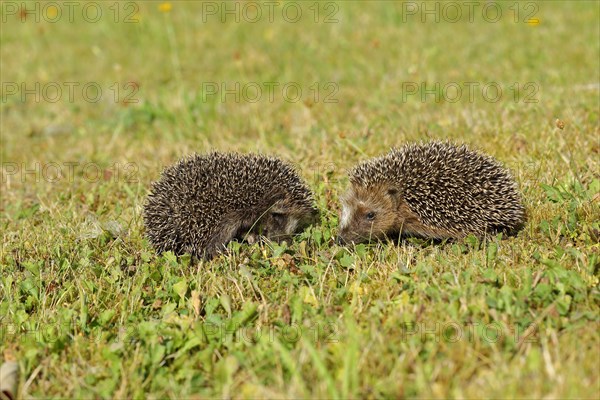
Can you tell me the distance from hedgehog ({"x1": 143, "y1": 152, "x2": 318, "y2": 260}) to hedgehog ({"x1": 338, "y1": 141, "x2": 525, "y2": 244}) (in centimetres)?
60

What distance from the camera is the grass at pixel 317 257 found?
4230mm

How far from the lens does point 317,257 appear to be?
19.2 ft

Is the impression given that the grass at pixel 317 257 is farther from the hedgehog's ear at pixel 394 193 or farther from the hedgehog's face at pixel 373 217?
the hedgehog's ear at pixel 394 193

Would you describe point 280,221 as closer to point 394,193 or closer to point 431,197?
point 394,193

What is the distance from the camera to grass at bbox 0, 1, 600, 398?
4.23m

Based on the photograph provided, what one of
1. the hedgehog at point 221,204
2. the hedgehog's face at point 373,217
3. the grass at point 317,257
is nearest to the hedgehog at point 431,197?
the hedgehog's face at point 373,217

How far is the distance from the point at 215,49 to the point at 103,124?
3.75m

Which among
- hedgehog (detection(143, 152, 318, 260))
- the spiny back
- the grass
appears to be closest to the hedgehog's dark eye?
hedgehog (detection(143, 152, 318, 260))

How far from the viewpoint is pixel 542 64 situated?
1124cm

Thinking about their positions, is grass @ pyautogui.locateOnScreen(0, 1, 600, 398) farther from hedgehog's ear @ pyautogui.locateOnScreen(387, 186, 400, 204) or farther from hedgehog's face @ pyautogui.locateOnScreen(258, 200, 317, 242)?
hedgehog's ear @ pyautogui.locateOnScreen(387, 186, 400, 204)

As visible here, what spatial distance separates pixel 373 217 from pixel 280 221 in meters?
0.91

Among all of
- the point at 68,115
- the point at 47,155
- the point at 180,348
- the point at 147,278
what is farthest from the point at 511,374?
the point at 68,115

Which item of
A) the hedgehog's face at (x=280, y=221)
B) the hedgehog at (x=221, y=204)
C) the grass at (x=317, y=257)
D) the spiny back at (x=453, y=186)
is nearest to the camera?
the grass at (x=317, y=257)

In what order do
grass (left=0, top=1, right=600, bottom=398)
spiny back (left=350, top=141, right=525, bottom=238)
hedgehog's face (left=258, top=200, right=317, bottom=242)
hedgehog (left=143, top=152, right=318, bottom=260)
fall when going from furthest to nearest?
hedgehog's face (left=258, top=200, right=317, bottom=242), hedgehog (left=143, top=152, right=318, bottom=260), spiny back (left=350, top=141, right=525, bottom=238), grass (left=0, top=1, right=600, bottom=398)
